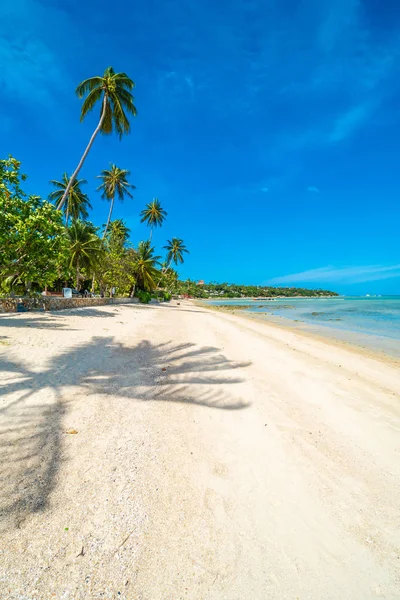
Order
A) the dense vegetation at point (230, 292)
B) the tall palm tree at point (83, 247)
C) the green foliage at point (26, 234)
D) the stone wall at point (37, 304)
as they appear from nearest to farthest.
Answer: the green foliage at point (26, 234)
the stone wall at point (37, 304)
the tall palm tree at point (83, 247)
the dense vegetation at point (230, 292)

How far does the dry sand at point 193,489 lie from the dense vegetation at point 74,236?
781cm

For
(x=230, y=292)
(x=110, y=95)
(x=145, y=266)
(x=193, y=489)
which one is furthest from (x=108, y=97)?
(x=230, y=292)

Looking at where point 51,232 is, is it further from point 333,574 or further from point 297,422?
point 333,574

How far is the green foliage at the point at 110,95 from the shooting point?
66.0 feet

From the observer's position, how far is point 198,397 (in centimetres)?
475

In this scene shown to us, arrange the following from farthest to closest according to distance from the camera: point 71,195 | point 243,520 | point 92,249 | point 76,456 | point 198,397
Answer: point 71,195, point 92,249, point 198,397, point 76,456, point 243,520

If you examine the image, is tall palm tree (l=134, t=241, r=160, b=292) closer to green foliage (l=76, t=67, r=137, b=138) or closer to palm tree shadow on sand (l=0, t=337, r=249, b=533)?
green foliage (l=76, t=67, r=137, b=138)

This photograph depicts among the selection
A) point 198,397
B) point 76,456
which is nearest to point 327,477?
point 198,397

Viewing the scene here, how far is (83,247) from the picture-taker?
83.3 ft

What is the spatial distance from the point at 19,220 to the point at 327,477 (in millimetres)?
12762

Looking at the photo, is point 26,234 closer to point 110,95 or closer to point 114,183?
point 110,95

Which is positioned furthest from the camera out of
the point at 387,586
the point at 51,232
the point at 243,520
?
the point at 51,232

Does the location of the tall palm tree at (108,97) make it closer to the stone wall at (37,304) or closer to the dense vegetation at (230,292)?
the stone wall at (37,304)

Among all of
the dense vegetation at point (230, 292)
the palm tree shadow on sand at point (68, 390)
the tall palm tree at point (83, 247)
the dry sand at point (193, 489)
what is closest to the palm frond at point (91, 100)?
the tall palm tree at point (83, 247)
